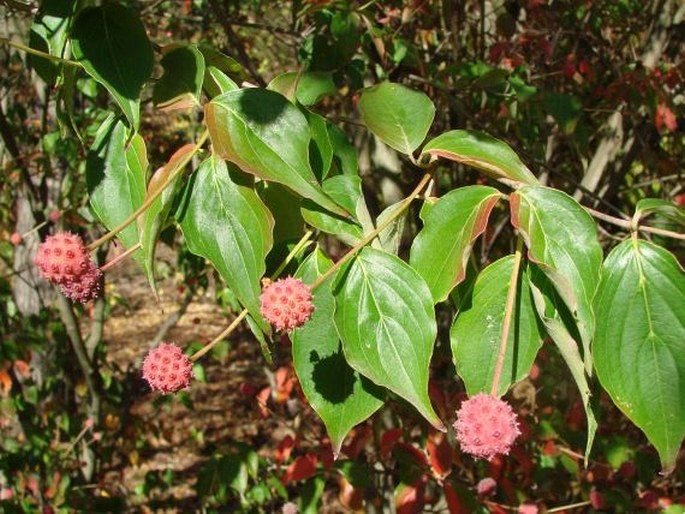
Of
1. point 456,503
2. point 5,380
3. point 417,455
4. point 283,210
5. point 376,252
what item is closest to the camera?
point 376,252

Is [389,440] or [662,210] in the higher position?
[662,210]

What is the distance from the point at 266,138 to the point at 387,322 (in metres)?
0.25

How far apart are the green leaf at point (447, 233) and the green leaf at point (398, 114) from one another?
0.51 ft

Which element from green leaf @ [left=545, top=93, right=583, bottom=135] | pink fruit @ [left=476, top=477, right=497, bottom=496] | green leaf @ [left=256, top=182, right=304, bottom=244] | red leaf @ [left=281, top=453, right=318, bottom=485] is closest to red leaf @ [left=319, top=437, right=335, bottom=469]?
red leaf @ [left=281, top=453, right=318, bottom=485]

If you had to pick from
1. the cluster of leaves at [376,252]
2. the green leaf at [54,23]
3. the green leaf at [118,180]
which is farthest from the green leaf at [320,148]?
the green leaf at [54,23]

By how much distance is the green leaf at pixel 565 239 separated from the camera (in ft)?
2.68

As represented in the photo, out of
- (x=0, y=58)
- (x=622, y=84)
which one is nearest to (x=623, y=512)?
(x=622, y=84)

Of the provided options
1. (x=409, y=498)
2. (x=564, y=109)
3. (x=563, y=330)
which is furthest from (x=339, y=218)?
(x=564, y=109)

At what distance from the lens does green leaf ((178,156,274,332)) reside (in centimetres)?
84

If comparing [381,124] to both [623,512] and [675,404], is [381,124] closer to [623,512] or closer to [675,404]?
[675,404]

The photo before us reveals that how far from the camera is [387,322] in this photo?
839mm

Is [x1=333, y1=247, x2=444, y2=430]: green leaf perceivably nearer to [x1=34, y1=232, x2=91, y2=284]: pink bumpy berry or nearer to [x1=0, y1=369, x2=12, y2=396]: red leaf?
[x1=34, y1=232, x2=91, y2=284]: pink bumpy berry

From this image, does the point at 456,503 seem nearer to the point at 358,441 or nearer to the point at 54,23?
the point at 358,441

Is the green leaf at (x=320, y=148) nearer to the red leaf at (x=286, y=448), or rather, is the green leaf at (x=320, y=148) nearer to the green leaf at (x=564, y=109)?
the green leaf at (x=564, y=109)
